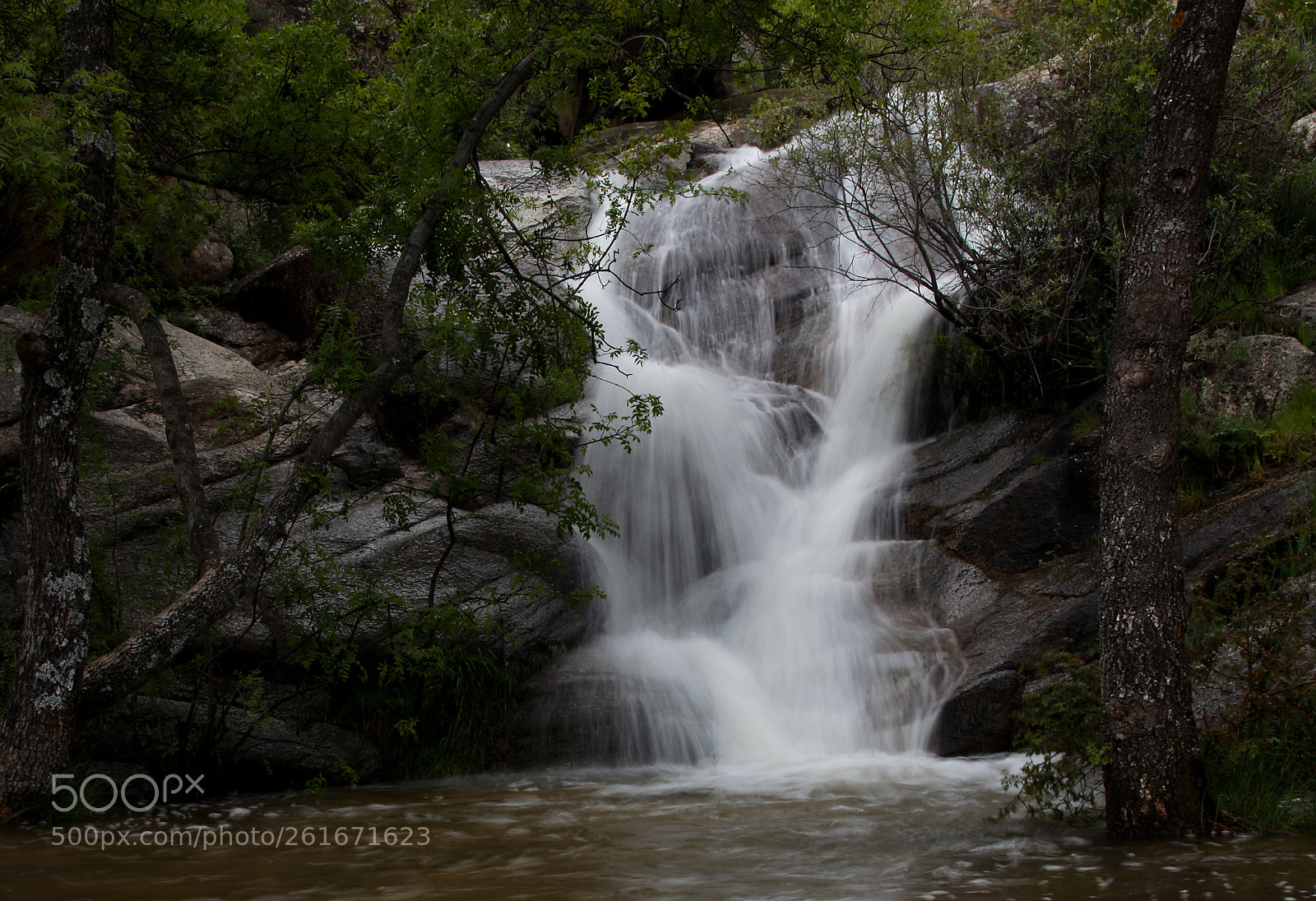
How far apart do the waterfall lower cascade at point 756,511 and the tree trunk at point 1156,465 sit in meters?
3.34

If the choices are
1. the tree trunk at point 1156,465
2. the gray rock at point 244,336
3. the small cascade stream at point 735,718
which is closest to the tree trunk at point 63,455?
the small cascade stream at point 735,718

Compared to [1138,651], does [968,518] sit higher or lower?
higher

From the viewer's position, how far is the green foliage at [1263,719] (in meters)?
5.15

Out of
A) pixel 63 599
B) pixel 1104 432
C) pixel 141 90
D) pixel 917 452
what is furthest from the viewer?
pixel 917 452

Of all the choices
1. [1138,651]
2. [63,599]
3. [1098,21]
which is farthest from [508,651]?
[1098,21]

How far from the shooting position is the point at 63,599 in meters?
6.46

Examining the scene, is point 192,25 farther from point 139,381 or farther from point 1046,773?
point 1046,773

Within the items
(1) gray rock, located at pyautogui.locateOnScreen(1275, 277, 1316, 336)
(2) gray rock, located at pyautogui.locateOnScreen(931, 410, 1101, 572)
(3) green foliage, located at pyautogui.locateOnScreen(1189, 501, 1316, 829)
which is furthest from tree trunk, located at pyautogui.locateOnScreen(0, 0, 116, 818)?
(1) gray rock, located at pyautogui.locateOnScreen(1275, 277, 1316, 336)

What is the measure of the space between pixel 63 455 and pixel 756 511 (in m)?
7.53

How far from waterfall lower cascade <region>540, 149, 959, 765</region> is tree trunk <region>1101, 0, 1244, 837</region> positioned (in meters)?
3.34

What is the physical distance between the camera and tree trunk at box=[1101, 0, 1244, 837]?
15.8 feet

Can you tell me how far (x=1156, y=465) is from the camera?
4969mm

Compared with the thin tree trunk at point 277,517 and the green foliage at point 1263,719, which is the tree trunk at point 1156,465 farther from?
the thin tree trunk at point 277,517

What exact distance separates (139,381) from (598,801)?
697 cm
